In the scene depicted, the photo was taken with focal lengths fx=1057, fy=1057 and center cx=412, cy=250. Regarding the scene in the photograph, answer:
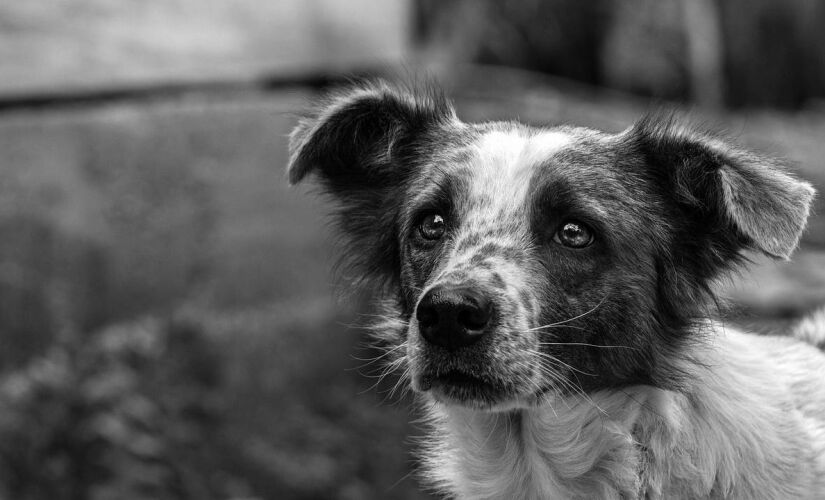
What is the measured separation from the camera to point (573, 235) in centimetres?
373

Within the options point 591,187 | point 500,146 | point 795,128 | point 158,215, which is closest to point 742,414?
point 591,187

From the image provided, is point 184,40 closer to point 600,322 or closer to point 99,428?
point 99,428

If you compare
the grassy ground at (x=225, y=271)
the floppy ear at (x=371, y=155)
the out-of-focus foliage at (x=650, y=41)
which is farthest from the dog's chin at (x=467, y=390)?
the out-of-focus foliage at (x=650, y=41)

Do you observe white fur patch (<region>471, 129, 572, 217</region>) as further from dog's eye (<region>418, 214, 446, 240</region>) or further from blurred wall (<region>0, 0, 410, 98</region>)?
blurred wall (<region>0, 0, 410, 98</region>)

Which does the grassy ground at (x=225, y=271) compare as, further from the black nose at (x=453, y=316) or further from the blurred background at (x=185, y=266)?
the black nose at (x=453, y=316)

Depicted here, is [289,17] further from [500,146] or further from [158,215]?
[500,146]

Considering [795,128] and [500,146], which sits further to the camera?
[795,128]

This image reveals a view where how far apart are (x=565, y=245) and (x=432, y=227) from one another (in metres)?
0.53

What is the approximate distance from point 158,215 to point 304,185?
118 centimetres

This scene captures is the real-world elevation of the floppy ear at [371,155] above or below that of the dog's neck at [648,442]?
above

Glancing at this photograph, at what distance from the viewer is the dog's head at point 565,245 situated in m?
3.46

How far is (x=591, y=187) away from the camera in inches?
149

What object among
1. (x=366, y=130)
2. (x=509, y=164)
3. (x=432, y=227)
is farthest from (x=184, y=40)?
(x=509, y=164)

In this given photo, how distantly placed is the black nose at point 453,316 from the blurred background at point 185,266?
2.90 m
